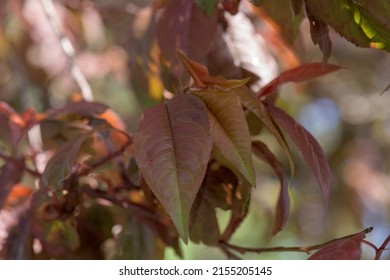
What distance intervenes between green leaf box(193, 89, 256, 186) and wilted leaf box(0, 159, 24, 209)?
17.5 inches

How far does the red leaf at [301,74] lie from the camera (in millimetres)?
1141

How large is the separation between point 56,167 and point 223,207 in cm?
26

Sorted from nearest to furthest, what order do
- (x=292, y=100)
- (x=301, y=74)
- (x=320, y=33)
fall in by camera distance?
1. (x=320, y=33)
2. (x=301, y=74)
3. (x=292, y=100)

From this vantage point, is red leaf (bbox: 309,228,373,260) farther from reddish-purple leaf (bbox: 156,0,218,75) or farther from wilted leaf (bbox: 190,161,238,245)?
reddish-purple leaf (bbox: 156,0,218,75)

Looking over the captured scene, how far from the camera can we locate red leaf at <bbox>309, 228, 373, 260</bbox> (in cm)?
102

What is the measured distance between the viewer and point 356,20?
3.36 ft

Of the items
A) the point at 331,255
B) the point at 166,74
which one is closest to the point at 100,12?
the point at 166,74

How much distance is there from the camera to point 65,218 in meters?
1.29

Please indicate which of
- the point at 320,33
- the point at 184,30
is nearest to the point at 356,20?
the point at 320,33

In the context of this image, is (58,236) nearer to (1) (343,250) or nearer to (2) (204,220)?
(2) (204,220)

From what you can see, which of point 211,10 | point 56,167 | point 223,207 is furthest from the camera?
point 223,207

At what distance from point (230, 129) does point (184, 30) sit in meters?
0.43

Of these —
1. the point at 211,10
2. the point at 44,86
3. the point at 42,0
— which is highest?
the point at 211,10
